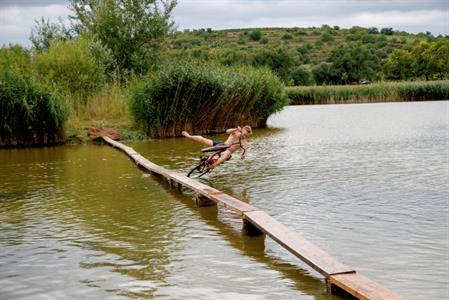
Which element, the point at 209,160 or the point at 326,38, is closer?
the point at 209,160

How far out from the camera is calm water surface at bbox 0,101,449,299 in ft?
21.6

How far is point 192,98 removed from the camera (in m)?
25.8

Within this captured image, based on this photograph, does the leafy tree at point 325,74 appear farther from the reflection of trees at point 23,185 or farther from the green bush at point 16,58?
the reflection of trees at point 23,185

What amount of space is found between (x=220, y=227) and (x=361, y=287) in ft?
12.4

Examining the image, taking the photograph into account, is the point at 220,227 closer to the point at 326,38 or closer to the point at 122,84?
the point at 122,84

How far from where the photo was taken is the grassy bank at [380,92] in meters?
49.6

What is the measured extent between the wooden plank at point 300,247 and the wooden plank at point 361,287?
0.42 feet

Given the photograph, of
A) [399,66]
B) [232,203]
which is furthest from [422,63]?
[232,203]

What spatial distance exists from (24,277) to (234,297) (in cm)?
249

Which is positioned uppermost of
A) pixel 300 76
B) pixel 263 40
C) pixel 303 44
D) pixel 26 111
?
pixel 263 40

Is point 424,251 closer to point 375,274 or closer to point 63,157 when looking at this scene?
point 375,274

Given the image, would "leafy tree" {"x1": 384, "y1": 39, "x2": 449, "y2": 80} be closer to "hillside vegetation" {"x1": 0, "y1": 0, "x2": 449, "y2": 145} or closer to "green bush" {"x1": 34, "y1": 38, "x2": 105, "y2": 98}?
"hillside vegetation" {"x1": 0, "y1": 0, "x2": 449, "y2": 145}

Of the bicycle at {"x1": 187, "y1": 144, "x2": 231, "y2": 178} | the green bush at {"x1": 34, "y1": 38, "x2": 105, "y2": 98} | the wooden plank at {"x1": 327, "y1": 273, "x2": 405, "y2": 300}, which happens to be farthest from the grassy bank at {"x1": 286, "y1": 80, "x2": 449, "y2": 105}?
the wooden plank at {"x1": 327, "y1": 273, "x2": 405, "y2": 300}

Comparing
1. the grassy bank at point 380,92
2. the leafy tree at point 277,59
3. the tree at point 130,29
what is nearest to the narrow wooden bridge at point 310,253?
the tree at point 130,29
